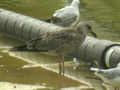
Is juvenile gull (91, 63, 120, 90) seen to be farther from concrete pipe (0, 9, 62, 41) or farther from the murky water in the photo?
concrete pipe (0, 9, 62, 41)

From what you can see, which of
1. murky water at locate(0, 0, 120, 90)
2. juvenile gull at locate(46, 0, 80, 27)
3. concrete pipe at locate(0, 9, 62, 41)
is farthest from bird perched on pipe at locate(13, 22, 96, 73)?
juvenile gull at locate(46, 0, 80, 27)

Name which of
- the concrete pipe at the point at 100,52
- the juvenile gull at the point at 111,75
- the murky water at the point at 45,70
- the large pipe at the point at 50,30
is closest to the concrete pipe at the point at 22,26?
the large pipe at the point at 50,30

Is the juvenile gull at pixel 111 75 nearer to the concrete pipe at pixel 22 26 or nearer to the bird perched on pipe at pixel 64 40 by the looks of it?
the bird perched on pipe at pixel 64 40

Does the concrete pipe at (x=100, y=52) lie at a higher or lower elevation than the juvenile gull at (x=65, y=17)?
lower

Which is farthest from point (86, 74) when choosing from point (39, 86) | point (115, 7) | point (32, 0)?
point (32, 0)

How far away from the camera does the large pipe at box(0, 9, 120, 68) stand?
7737 millimetres

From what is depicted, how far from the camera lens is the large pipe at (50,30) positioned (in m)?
7.74

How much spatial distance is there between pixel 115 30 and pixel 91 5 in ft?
13.5

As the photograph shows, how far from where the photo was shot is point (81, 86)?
6992 mm

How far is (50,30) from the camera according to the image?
353 inches

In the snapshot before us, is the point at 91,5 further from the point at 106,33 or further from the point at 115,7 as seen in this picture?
the point at 106,33

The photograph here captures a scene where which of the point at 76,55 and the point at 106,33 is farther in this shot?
the point at 106,33

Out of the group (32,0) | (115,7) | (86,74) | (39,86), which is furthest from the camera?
(32,0)

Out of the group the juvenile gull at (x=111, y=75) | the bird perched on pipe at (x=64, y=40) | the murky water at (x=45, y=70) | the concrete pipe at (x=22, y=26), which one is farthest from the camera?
the concrete pipe at (x=22, y=26)
